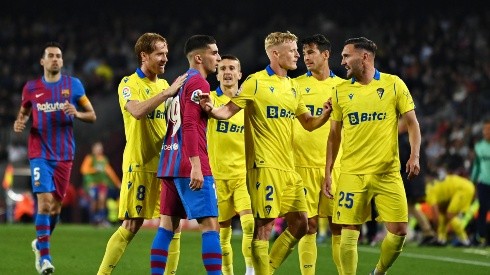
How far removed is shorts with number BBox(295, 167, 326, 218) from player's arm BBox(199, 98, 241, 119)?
1681 mm

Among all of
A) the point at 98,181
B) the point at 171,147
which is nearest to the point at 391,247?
the point at 171,147

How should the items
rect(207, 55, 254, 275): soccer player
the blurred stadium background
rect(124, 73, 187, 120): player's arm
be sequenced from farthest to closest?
the blurred stadium background
rect(207, 55, 254, 275): soccer player
rect(124, 73, 187, 120): player's arm

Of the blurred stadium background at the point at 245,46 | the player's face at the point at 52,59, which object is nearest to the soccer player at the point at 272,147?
the player's face at the point at 52,59

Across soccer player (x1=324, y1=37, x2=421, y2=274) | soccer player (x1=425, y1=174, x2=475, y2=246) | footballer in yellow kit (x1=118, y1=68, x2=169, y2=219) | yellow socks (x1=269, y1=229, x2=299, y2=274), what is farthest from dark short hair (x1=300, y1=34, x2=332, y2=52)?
soccer player (x1=425, y1=174, x2=475, y2=246)

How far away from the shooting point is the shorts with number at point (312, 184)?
10836 millimetres

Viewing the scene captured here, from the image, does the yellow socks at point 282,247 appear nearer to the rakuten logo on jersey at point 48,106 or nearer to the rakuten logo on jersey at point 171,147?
the rakuten logo on jersey at point 171,147

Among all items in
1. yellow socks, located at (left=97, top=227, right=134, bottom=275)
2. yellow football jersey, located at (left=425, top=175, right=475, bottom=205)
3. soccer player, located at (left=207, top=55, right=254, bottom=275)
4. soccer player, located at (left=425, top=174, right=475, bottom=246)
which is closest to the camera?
Answer: yellow socks, located at (left=97, top=227, right=134, bottom=275)

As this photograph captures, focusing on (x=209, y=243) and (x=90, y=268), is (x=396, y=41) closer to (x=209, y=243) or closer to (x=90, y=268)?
(x=90, y=268)

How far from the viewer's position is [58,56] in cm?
1205

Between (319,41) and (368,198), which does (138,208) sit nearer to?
(368,198)

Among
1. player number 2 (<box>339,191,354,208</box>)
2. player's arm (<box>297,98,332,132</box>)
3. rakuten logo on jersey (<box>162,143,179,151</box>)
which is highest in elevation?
player's arm (<box>297,98,332,132</box>)

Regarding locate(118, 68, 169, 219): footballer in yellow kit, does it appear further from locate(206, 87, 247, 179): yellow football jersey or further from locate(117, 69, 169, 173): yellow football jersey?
locate(206, 87, 247, 179): yellow football jersey

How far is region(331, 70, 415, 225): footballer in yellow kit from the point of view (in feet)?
31.8

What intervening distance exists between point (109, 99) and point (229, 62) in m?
19.7
